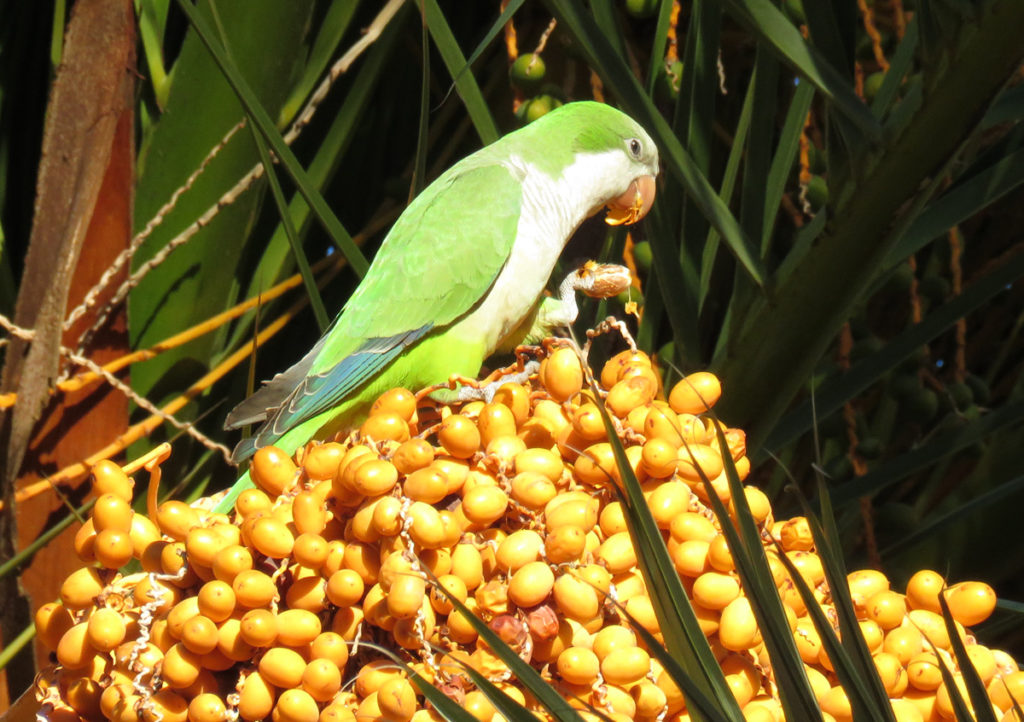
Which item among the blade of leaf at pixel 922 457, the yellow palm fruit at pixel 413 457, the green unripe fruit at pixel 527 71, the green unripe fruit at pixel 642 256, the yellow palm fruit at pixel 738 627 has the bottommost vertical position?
the blade of leaf at pixel 922 457

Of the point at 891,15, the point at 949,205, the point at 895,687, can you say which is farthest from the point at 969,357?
the point at 895,687

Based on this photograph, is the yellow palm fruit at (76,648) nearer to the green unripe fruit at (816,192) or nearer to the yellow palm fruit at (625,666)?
the yellow palm fruit at (625,666)

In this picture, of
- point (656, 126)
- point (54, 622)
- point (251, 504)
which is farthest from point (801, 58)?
point (54, 622)

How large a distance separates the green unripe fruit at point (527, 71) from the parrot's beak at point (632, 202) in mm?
270

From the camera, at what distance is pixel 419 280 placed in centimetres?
177

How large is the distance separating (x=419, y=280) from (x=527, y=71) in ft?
1.32

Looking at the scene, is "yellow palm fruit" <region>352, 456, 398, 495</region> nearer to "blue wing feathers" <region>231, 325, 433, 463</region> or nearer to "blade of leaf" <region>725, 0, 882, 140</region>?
"blue wing feathers" <region>231, 325, 433, 463</region>

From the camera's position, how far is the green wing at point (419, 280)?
160 centimetres

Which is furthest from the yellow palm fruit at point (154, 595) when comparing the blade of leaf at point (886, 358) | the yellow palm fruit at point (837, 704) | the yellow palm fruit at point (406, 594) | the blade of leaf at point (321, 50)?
the blade of leaf at point (321, 50)

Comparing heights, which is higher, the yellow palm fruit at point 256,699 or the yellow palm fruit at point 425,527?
the yellow palm fruit at point 425,527

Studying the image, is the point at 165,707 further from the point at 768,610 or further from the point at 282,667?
the point at 768,610

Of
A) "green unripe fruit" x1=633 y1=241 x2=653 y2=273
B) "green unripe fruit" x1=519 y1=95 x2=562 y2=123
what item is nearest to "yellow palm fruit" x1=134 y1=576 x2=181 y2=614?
"green unripe fruit" x1=633 y1=241 x2=653 y2=273

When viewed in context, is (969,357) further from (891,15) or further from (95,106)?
(95,106)

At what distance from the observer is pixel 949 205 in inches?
52.2
